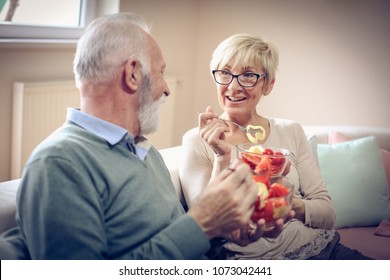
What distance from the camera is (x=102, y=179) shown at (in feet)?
3.22

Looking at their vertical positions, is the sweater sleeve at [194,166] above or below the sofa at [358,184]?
above

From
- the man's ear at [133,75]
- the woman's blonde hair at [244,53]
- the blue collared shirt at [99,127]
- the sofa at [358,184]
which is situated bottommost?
the sofa at [358,184]

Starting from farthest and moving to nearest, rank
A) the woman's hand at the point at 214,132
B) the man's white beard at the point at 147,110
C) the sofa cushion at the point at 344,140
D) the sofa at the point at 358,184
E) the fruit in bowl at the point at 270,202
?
1. the sofa cushion at the point at 344,140
2. the sofa at the point at 358,184
3. the woman's hand at the point at 214,132
4. the man's white beard at the point at 147,110
5. the fruit in bowl at the point at 270,202

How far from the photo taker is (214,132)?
4.50 feet

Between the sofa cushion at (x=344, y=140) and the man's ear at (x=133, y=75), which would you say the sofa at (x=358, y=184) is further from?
the man's ear at (x=133, y=75)

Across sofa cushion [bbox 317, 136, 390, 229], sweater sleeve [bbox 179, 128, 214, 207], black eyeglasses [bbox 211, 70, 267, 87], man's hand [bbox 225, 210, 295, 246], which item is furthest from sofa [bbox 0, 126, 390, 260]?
man's hand [bbox 225, 210, 295, 246]

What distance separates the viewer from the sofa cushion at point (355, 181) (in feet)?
6.31

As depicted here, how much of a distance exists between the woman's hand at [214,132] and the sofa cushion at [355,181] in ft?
2.41

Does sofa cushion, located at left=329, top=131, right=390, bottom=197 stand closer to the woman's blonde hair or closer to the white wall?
the white wall

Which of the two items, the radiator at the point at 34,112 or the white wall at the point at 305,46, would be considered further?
the white wall at the point at 305,46

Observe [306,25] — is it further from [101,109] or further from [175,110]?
[101,109]

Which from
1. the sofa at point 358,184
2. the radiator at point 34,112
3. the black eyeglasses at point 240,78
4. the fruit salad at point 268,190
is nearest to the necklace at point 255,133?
the black eyeglasses at point 240,78

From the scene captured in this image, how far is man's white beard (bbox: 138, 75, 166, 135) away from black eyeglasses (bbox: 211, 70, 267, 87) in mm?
446
